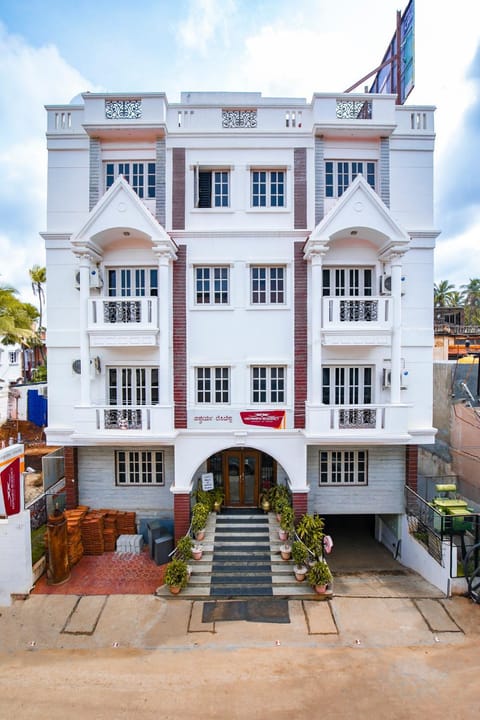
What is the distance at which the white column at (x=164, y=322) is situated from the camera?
11836mm

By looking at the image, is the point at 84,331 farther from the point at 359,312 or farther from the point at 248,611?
the point at 248,611

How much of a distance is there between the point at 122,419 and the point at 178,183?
8.60 m

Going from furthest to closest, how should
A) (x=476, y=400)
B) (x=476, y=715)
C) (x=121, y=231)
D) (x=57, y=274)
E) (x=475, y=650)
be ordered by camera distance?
(x=476, y=400), (x=57, y=274), (x=121, y=231), (x=475, y=650), (x=476, y=715)

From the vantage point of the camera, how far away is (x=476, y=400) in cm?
1482

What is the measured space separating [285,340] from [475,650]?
9547 mm

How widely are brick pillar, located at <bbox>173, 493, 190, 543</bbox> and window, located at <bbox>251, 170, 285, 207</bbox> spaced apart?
35.0ft

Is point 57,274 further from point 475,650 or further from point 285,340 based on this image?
point 475,650

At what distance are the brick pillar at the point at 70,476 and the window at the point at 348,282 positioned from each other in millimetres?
10980

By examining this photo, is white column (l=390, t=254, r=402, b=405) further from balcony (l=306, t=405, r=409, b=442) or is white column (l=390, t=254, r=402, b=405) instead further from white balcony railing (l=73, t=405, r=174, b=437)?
white balcony railing (l=73, t=405, r=174, b=437)

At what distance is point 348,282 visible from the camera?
1280cm

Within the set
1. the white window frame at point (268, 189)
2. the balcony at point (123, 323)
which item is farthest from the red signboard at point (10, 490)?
the white window frame at point (268, 189)

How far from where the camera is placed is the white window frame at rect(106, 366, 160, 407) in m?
12.9

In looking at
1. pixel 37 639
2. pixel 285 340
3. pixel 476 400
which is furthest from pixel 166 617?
pixel 476 400

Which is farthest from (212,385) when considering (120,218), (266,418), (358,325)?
(120,218)
